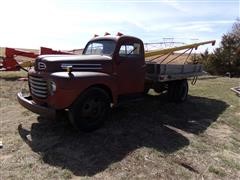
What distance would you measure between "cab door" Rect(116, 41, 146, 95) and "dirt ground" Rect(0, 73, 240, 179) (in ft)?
2.37

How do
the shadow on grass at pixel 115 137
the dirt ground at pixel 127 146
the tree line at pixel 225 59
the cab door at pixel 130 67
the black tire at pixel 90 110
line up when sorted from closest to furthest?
the dirt ground at pixel 127 146, the shadow on grass at pixel 115 137, the black tire at pixel 90 110, the cab door at pixel 130 67, the tree line at pixel 225 59

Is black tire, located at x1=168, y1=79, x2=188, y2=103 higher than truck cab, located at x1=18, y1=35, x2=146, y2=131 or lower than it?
lower

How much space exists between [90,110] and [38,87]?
3.81 feet

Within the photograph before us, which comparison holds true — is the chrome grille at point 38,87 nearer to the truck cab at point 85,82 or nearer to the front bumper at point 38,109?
the truck cab at point 85,82

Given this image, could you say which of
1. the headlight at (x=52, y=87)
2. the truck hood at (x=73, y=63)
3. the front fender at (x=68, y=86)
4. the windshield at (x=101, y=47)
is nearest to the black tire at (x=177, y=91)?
the windshield at (x=101, y=47)

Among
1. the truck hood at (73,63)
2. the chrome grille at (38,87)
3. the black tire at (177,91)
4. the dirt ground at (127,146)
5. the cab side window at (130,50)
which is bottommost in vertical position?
the dirt ground at (127,146)

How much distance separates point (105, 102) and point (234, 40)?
72.4 feet

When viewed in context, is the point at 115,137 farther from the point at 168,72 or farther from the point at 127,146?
the point at 168,72

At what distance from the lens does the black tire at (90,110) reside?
6.40 metres

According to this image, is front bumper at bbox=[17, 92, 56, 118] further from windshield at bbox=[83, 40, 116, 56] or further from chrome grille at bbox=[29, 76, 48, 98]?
windshield at bbox=[83, 40, 116, 56]

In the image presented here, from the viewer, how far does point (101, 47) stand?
26.4 ft

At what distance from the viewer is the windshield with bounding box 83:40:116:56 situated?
772 centimetres

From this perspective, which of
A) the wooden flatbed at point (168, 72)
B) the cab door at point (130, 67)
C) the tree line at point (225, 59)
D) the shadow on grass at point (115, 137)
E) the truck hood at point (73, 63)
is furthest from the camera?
the tree line at point (225, 59)

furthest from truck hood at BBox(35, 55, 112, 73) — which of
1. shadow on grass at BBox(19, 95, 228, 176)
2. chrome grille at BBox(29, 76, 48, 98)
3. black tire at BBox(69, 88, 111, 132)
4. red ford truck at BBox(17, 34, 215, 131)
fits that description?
shadow on grass at BBox(19, 95, 228, 176)
